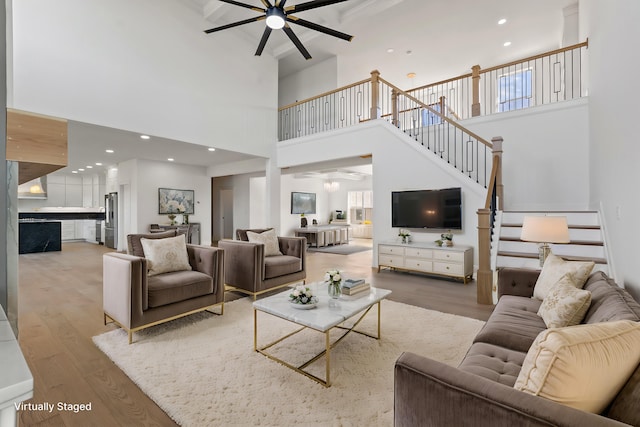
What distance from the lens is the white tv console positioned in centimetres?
488

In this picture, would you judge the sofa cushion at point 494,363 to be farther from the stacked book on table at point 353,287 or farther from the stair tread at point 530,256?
the stair tread at point 530,256

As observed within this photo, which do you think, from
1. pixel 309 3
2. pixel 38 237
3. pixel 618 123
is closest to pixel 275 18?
pixel 309 3

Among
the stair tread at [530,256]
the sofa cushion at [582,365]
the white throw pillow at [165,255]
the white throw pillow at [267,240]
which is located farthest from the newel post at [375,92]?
the sofa cushion at [582,365]

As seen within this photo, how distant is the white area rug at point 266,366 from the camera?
182 centimetres

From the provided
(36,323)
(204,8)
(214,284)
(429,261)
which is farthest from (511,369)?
(204,8)

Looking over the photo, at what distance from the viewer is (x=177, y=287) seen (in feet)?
9.86

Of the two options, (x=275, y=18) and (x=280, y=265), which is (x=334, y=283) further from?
(x=275, y=18)

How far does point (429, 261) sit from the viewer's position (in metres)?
5.19

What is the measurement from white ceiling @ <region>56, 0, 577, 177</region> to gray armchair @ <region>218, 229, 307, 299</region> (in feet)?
10.0

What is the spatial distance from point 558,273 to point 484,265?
5.11 feet

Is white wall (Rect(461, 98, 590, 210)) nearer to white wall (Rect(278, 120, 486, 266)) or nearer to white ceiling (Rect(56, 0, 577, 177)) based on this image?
white wall (Rect(278, 120, 486, 266))

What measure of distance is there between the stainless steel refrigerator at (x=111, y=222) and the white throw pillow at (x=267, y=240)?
656 cm

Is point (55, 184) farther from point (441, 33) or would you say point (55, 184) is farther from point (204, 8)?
point (441, 33)

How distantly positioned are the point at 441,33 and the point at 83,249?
36.8 ft
